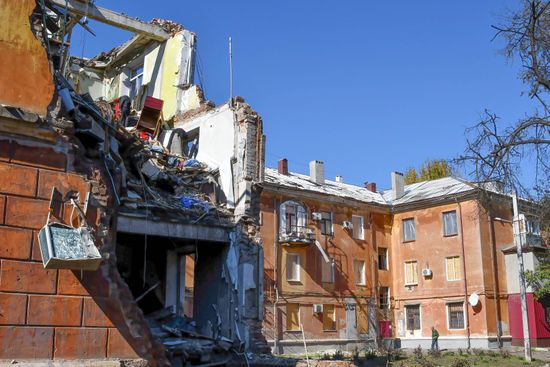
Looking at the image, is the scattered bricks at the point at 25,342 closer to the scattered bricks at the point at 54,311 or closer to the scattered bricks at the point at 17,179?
the scattered bricks at the point at 54,311

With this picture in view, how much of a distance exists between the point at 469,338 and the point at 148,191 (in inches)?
953

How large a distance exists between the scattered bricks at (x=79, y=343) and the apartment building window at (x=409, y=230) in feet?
105

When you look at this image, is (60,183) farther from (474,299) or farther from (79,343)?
(474,299)

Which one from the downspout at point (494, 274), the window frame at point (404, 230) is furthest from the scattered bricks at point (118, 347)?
the window frame at point (404, 230)

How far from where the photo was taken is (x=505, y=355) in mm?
27344

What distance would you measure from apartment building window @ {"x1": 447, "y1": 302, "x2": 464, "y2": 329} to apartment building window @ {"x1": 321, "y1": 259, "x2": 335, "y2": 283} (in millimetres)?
7007

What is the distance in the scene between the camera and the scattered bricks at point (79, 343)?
758cm

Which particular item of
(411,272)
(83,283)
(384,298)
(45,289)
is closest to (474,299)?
(411,272)

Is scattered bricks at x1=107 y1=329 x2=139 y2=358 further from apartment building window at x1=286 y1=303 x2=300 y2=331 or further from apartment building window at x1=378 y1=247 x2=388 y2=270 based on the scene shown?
apartment building window at x1=378 y1=247 x2=388 y2=270

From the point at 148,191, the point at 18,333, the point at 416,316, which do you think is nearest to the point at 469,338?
the point at 416,316

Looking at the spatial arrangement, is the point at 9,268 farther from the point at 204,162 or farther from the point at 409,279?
the point at 409,279

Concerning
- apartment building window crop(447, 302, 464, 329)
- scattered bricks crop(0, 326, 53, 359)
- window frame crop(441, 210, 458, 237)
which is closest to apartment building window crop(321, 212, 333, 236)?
window frame crop(441, 210, 458, 237)

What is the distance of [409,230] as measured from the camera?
38312 millimetres

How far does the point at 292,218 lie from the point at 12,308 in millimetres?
26704
